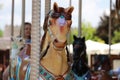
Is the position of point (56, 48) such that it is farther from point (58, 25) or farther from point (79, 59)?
point (79, 59)

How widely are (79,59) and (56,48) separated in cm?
67

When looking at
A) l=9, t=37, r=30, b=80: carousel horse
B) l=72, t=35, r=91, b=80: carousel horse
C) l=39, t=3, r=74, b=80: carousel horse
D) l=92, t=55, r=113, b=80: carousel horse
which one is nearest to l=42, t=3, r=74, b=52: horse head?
l=39, t=3, r=74, b=80: carousel horse

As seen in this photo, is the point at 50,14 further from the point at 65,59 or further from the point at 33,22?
the point at 33,22

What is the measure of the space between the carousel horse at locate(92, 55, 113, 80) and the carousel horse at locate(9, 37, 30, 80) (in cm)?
88

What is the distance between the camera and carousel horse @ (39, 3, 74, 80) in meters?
2.71

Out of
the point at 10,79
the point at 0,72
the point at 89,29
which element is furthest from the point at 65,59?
the point at 89,29

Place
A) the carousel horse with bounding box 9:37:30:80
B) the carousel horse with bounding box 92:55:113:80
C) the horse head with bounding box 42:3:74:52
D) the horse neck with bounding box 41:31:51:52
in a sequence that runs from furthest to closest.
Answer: the carousel horse with bounding box 92:55:113:80 → the carousel horse with bounding box 9:37:30:80 → the horse neck with bounding box 41:31:51:52 → the horse head with bounding box 42:3:74:52

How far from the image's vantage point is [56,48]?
2742 mm

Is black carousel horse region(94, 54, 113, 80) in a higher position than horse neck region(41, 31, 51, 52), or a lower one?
lower

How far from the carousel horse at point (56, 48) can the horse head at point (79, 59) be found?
0.46 metres

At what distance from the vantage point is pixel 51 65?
273 centimetres

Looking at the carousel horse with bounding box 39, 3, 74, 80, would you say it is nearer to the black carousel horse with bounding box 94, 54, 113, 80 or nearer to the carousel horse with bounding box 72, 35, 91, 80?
the carousel horse with bounding box 72, 35, 91, 80

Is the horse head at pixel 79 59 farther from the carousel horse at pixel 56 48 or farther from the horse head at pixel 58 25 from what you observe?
the horse head at pixel 58 25

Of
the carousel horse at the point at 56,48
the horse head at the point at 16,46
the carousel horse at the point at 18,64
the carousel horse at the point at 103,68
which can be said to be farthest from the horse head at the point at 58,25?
the carousel horse at the point at 103,68
